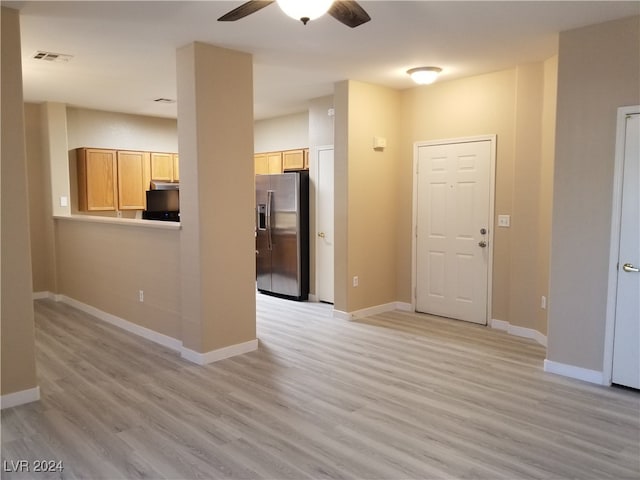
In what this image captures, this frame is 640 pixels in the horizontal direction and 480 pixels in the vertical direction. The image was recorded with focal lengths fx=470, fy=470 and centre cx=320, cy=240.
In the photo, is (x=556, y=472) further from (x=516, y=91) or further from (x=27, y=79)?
(x=27, y=79)

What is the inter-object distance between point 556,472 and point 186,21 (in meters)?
3.63

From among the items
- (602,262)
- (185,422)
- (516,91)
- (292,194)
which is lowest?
(185,422)

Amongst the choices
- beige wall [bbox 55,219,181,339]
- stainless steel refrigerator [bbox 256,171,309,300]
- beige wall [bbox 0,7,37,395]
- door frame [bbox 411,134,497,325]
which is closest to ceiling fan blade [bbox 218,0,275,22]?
beige wall [bbox 0,7,37,395]

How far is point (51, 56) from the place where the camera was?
13.8ft

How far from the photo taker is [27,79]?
501cm

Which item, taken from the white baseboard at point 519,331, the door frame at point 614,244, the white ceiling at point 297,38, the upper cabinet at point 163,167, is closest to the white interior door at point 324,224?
the white ceiling at point 297,38

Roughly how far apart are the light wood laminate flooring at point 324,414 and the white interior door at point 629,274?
213mm

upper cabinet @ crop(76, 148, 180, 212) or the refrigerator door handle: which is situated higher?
upper cabinet @ crop(76, 148, 180, 212)

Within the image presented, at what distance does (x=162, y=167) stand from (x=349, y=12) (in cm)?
554

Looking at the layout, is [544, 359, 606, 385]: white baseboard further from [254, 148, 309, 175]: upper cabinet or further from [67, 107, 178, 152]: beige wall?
[67, 107, 178, 152]: beige wall

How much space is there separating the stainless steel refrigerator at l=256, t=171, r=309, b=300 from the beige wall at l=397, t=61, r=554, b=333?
178cm

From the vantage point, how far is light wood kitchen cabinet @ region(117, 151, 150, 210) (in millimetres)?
6961

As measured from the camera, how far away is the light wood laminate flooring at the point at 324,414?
2.49 metres

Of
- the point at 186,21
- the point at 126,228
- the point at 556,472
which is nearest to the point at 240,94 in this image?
the point at 186,21
